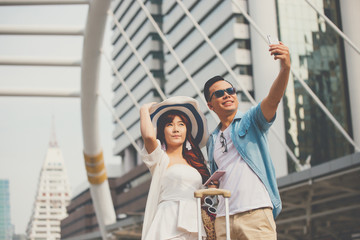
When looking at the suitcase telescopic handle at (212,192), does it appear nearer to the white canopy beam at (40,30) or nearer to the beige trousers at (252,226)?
the beige trousers at (252,226)

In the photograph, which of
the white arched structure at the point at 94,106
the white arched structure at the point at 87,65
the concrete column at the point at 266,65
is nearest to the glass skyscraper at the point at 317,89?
the concrete column at the point at 266,65

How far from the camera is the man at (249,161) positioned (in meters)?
4.14

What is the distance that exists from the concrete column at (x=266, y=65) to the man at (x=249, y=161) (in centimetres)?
3551

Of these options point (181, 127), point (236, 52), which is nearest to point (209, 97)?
point (181, 127)

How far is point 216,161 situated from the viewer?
4504 millimetres

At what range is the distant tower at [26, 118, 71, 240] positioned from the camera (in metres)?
159

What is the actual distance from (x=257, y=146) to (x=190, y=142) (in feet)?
2.34

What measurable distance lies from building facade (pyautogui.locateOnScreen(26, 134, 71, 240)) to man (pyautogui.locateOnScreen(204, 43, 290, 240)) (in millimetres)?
154991

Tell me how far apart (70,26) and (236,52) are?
39.0 m

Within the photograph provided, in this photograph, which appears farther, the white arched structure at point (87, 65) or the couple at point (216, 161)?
the white arched structure at point (87, 65)

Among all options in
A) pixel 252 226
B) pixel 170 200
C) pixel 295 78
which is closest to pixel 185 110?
pixel 170 200

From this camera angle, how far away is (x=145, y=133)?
15.1 ft

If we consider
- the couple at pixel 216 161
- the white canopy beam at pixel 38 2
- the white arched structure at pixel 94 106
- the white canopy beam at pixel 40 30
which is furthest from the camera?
the white canopy beam at pixel 40 30

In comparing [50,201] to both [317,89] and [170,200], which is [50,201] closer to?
[317,89]
